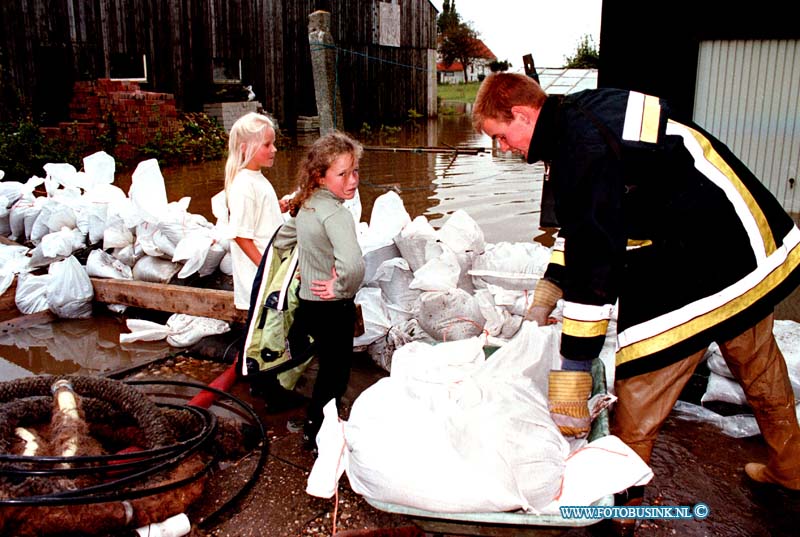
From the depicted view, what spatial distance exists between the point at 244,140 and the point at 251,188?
26cm

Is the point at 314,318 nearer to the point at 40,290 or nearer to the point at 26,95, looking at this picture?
the point at 40,290

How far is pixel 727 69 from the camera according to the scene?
664cm

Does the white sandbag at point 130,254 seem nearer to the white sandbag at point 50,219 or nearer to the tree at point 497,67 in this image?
the white sandbag at point 50,219

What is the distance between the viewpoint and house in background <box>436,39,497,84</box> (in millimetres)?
58750

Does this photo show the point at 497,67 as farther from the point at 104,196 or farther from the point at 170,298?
the point at 170,298

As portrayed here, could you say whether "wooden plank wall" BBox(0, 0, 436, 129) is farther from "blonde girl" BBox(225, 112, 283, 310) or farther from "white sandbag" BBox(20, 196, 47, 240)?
"blonde girl" BBox(225, 112, 283, 310)

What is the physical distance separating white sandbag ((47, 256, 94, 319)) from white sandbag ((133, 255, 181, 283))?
38cm

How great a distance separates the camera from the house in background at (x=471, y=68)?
5875cm

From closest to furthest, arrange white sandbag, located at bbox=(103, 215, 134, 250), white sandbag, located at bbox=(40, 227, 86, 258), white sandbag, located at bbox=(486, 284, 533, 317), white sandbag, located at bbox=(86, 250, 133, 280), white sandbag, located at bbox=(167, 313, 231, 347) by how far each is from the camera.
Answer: white sandbag, located at bbox=(486, 284, 533, 317)
white sandbag, located at bbox=(167, 313, 231, 347)
white sandbag, located at bbox=(86, 250, 133, 280)
white sandbag, located at bbox=(103, 215, 134, 250)
white sandbag, located at bbox=(40, 227, 86, 258)

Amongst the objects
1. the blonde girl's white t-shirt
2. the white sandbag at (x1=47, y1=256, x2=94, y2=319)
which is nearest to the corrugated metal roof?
the blonde girl's white t-shirt

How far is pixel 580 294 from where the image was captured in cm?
220

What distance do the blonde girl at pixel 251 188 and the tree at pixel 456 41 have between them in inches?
2118

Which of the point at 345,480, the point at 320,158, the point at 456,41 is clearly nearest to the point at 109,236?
the point at 320,158

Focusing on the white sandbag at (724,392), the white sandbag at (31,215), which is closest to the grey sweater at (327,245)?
the white sandbag at (724,392)
